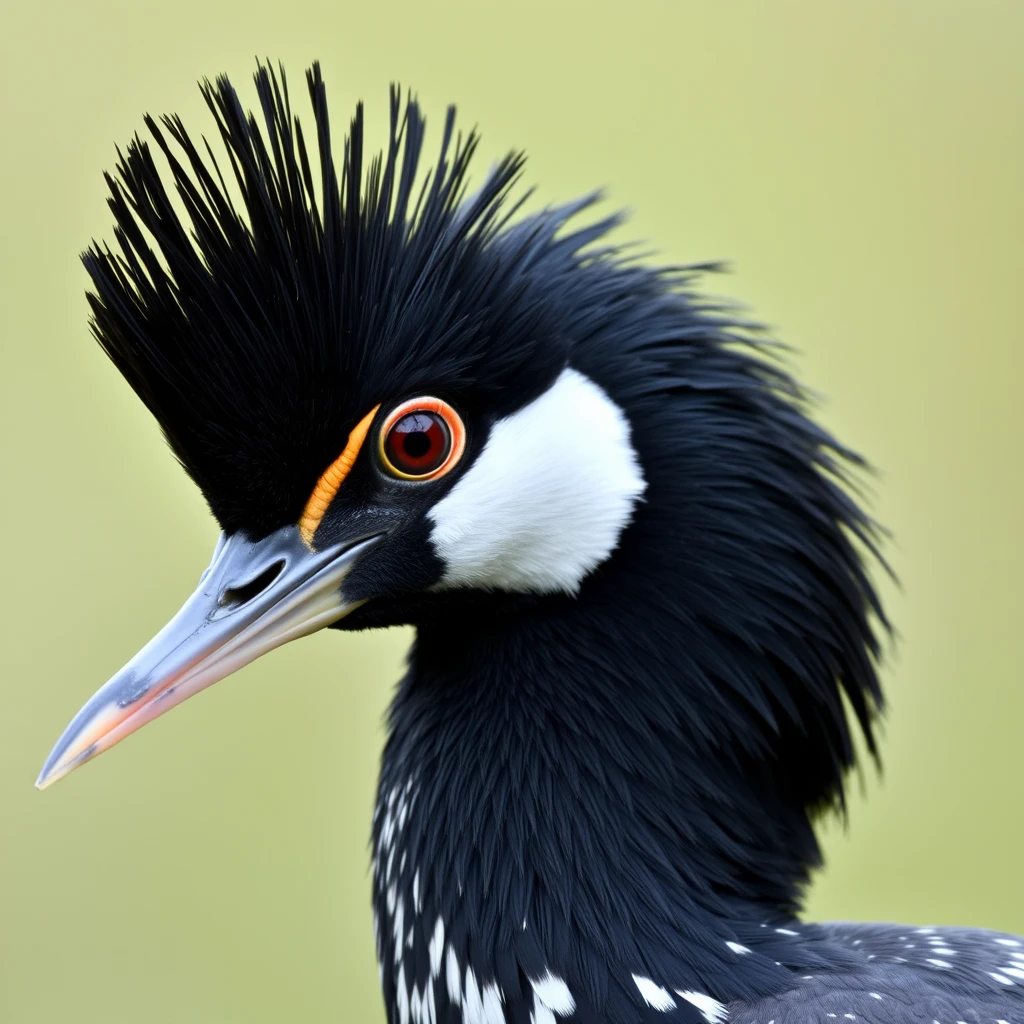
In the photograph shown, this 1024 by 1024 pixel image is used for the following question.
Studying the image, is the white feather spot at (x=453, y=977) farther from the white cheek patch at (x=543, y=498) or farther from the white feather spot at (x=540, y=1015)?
the white cheek patch at (x=543, y=498)

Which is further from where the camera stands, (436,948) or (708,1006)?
(436,948)

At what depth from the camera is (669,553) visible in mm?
1709

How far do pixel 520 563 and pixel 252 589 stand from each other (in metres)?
0.34

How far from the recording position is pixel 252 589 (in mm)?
1655

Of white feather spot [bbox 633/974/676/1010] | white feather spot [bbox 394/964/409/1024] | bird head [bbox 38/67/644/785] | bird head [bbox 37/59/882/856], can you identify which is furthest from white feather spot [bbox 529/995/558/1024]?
bird head [bbox 38/67/644/785]

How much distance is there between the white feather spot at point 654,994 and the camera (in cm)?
154

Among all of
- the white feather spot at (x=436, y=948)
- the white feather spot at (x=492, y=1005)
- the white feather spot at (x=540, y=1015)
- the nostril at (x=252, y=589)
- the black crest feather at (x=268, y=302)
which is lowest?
the white feather spot at (x=540, y=1015)

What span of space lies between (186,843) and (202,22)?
3296mm

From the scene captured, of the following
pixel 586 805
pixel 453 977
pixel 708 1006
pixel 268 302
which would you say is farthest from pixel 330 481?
pixel 708 1006

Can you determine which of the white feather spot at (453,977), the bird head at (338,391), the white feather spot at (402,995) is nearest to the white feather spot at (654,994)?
the white feather spot at (453,977)

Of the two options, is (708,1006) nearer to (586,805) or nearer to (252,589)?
(586,805)

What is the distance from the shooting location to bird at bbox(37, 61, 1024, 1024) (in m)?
1.58

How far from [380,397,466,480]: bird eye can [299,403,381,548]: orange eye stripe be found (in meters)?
0.03

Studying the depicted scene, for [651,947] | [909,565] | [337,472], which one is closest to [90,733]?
[337,472]
